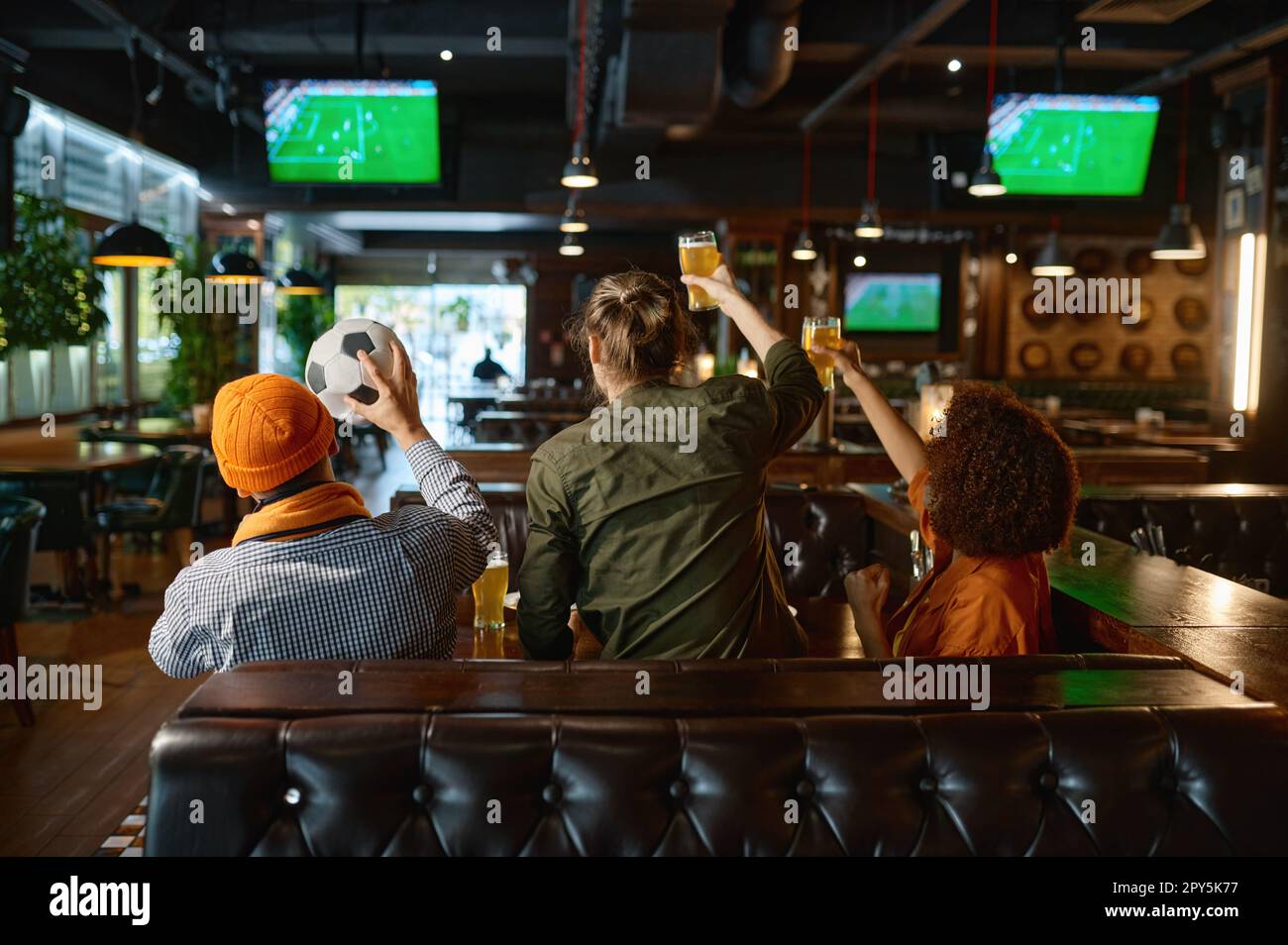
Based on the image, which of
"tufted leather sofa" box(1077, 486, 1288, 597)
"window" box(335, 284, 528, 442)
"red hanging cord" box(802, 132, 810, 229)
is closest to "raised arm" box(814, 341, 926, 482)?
"tufted leather sofa" box(1077, 486, 1288, 597)

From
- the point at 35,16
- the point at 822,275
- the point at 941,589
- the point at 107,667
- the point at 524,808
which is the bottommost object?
the point at 107,667

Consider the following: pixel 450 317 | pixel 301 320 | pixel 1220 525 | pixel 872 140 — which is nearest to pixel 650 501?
pixel 1220 525

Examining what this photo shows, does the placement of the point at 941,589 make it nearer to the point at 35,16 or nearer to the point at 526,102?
the point at 35,16

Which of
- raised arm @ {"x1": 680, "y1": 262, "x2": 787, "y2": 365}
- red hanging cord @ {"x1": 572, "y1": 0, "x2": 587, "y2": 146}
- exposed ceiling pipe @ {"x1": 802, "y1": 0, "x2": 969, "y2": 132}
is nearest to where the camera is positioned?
raised arm @ {"x1": 680, "y1": 262, "x2": 787, "y2": 365}

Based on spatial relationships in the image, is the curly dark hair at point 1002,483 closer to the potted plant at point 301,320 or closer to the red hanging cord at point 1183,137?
the red hanging cord at point 1183,137

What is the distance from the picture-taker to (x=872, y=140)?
998 cm

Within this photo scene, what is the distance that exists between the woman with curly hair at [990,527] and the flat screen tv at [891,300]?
11178 mm

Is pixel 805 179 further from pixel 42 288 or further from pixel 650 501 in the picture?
pixel 650 501

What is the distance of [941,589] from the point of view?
2203 mm

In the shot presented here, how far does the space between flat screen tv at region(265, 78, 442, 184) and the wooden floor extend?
3664 millimetres

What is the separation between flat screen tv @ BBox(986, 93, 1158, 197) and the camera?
8.80 metres

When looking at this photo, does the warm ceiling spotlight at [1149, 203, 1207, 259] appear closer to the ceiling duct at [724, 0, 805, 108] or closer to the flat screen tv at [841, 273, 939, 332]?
the ceiling duct at [724, 0, 805, 108]
